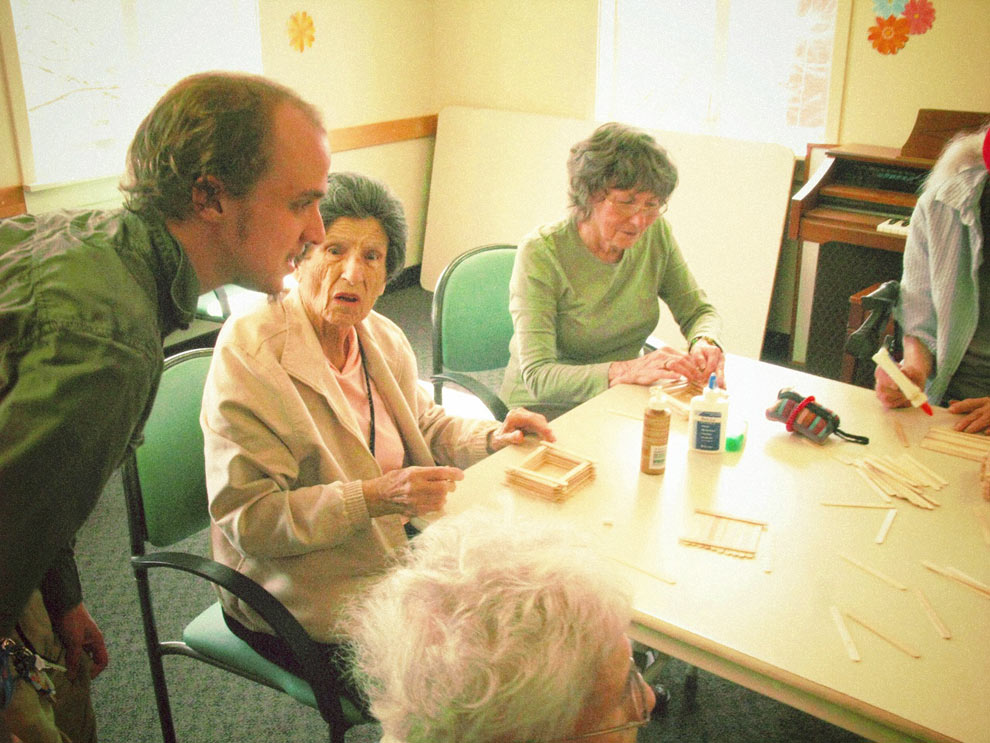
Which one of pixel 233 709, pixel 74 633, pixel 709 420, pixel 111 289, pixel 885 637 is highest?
pixel 111 289

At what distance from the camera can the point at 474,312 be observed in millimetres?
2807

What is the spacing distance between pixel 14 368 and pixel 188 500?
955 millimetres

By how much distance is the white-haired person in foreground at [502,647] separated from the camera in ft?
2.99

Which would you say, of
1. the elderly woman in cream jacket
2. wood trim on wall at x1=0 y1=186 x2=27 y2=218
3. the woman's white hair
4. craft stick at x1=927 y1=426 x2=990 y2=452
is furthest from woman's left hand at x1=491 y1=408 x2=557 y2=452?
wood trim on wall at x1=0 y1=186 x2=27 y2=218

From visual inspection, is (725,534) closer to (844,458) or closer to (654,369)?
(844,458)

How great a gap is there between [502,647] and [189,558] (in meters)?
0.91

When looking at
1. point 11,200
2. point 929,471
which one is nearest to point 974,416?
point 929,471

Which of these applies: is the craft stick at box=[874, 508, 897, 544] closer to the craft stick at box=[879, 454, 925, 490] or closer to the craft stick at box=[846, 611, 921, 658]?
the craft stick at box=[879, 454, 925, 490]

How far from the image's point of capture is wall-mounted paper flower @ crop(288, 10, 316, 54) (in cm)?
461

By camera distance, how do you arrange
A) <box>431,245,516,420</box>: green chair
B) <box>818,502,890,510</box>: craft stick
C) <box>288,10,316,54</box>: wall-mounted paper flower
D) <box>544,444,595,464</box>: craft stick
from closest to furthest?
<box>818,502,890,510</box>: craft stick → <box>544,444,595,464</box>: craft stick → <box>431,245,516,420</box>: green chair → <box>288,10,316,54</box>: wall-mounted paper flower

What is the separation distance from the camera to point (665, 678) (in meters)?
2.38

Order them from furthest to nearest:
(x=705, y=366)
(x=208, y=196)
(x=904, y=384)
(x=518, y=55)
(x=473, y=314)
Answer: (x=518, y=55) → (x=473, y=314) → (x=705, y=366) → (x=904, y=384) → (x=208, y=196)

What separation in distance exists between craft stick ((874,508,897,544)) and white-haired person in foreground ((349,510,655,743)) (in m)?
0.77

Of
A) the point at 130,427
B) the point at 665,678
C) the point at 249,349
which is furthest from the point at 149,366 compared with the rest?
the point at 665,678
